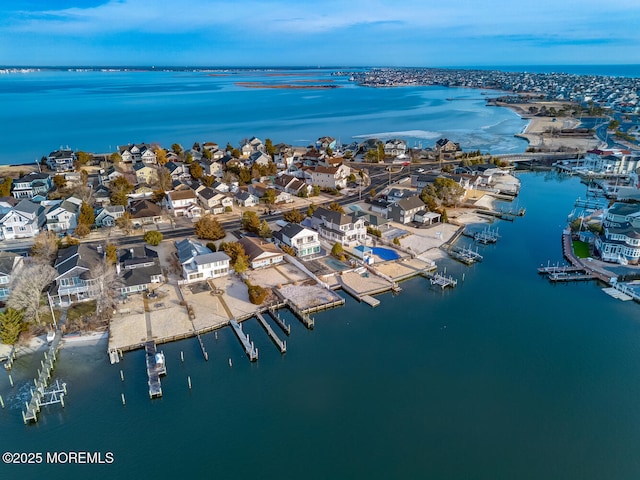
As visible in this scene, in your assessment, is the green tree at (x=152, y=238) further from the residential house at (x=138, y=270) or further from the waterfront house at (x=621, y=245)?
the waterfront house at (x=621, y=245)

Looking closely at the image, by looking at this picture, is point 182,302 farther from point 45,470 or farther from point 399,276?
point 399,276

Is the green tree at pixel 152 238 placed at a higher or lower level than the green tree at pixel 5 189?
lower

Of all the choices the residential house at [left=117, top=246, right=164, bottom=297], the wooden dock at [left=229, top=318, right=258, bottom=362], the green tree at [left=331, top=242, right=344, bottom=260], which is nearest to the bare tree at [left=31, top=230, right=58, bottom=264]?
the residential house at [left=117, top=246, right=164, bottom=297]

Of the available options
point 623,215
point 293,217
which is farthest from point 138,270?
point 623,215

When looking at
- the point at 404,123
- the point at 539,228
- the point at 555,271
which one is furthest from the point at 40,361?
the point at 404,123

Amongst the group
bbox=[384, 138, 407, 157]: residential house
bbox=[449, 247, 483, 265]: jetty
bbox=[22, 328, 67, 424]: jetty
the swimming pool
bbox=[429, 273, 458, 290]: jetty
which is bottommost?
bbox=[22, 328, 67, 424]: jetty

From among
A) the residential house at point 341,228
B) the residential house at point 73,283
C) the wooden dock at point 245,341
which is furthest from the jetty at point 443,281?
the residential house at point 73,283

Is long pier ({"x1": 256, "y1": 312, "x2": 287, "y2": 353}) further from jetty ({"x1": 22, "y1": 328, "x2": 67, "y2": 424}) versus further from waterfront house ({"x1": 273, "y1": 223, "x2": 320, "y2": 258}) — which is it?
jetty ({"x1": 22, "y1": 328, "x2": 67, "y2": 424})
